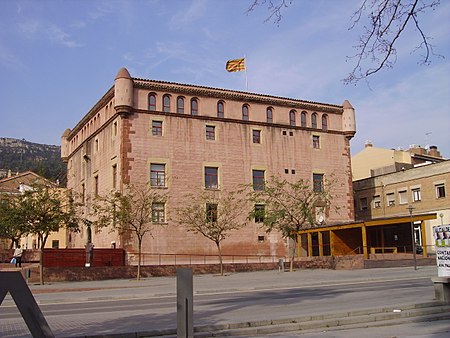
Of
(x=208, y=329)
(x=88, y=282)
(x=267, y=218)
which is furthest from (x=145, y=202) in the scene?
(x=208, y=329)

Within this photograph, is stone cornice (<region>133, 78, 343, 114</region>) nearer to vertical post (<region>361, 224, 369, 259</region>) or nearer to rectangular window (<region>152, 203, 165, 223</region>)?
rectangular window (<region>152, 203, 165, 223</region>)

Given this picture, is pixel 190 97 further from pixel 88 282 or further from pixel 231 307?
pixel 231 307

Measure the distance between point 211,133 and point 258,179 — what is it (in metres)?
5.90

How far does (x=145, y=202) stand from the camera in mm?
35344

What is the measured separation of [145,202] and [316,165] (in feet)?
67.0

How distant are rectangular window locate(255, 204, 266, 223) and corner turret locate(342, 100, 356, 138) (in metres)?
12.4

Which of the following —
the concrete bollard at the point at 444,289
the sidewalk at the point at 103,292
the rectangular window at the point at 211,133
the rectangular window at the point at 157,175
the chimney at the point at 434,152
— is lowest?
the sidewalk at the point at 103,292

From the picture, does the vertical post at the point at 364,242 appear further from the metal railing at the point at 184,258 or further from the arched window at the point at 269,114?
the arched window at the point at 269,114

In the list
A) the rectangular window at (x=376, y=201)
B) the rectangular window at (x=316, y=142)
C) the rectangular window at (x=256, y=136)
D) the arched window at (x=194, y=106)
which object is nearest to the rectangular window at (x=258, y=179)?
the rectangular window at (x=256, y=136)

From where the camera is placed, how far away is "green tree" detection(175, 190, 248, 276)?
38.4 meters

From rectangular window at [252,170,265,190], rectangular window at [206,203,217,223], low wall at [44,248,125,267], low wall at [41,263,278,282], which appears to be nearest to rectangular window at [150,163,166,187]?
rectangular window at [206,203,217,223]

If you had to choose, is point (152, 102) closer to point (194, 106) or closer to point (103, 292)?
point (194, 106)

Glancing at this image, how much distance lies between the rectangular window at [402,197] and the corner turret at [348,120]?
7.70m

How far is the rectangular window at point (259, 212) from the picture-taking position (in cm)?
4175
